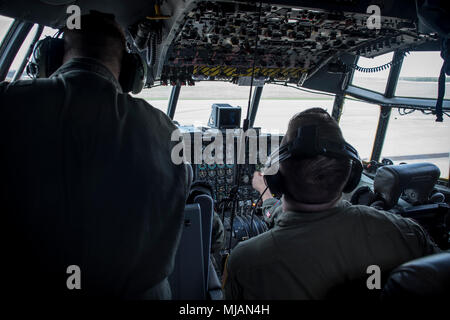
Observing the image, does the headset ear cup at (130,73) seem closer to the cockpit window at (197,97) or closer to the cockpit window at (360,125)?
the cockpit window at (197,97)

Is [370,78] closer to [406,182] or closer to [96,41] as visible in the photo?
[406,182]

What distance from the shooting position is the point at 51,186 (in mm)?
672

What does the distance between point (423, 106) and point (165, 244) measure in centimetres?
395

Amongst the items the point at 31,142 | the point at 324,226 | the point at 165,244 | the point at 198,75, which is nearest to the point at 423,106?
the point at 198,75

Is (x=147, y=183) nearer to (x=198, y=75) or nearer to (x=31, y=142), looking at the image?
(x=31, y=142)

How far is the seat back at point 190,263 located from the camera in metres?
1.03

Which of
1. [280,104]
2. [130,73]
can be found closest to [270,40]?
[130,73]

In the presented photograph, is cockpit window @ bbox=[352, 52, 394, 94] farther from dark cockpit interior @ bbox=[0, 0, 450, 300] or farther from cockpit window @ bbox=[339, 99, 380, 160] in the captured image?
cockpit window @ bbox=[339, 99, 380, 160]

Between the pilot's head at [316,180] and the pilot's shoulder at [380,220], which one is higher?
the pilot's head at [316,180]

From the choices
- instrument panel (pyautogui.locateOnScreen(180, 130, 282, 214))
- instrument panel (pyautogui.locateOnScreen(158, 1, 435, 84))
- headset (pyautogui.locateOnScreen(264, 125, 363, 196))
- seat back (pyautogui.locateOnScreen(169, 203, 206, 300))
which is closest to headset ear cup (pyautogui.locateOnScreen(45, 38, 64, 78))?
seat back (pyautogui.locateOnScreen(169, 203, 206, 300))

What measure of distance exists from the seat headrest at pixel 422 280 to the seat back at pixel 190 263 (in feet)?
1.92

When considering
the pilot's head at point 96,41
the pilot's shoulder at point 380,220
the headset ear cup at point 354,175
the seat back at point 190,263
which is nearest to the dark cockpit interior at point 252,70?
the seat back at point 190,263

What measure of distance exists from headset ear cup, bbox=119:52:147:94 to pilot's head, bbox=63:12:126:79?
0.07 m

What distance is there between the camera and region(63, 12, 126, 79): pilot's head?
2.77 ft
